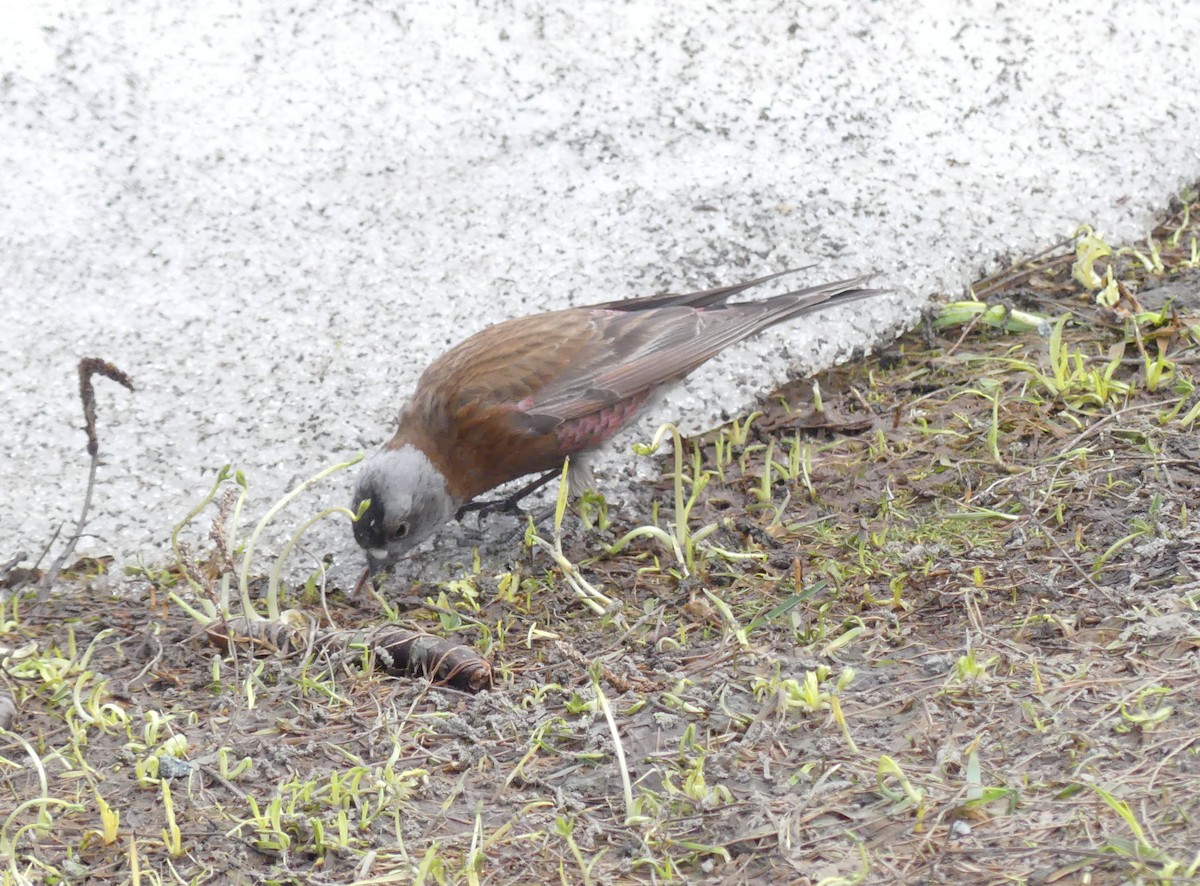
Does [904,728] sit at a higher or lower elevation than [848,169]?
lower

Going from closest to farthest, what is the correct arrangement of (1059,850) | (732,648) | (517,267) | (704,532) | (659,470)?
1. (1059,850)
2. (732,648)
3. (704,532)
4. (659,470)
5. (517,267)

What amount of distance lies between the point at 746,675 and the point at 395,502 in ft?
4.72

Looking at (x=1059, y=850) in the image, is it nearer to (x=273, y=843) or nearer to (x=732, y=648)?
(x=732, y=648)

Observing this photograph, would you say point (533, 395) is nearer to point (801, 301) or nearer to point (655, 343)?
point (655, 343)

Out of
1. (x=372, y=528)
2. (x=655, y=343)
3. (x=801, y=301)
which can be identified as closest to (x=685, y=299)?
(x=655, y=343)

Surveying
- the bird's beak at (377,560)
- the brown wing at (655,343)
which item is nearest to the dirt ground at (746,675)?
the bird's beak at (377,560)

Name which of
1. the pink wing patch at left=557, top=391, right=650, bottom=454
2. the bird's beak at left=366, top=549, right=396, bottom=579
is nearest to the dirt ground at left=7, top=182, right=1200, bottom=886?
the bird's beak at left=366, top=549, right=396, bottom=579

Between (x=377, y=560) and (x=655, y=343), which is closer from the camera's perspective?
(x=377, y=560)

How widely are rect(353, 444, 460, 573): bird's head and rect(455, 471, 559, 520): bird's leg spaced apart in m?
0.40

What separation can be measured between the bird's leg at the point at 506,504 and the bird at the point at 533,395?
4 cm

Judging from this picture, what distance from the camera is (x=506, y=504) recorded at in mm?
4965

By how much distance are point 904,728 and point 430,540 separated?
7.43ft

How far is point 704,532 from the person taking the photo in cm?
409

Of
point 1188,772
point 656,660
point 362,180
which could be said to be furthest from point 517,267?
point 1188,772
